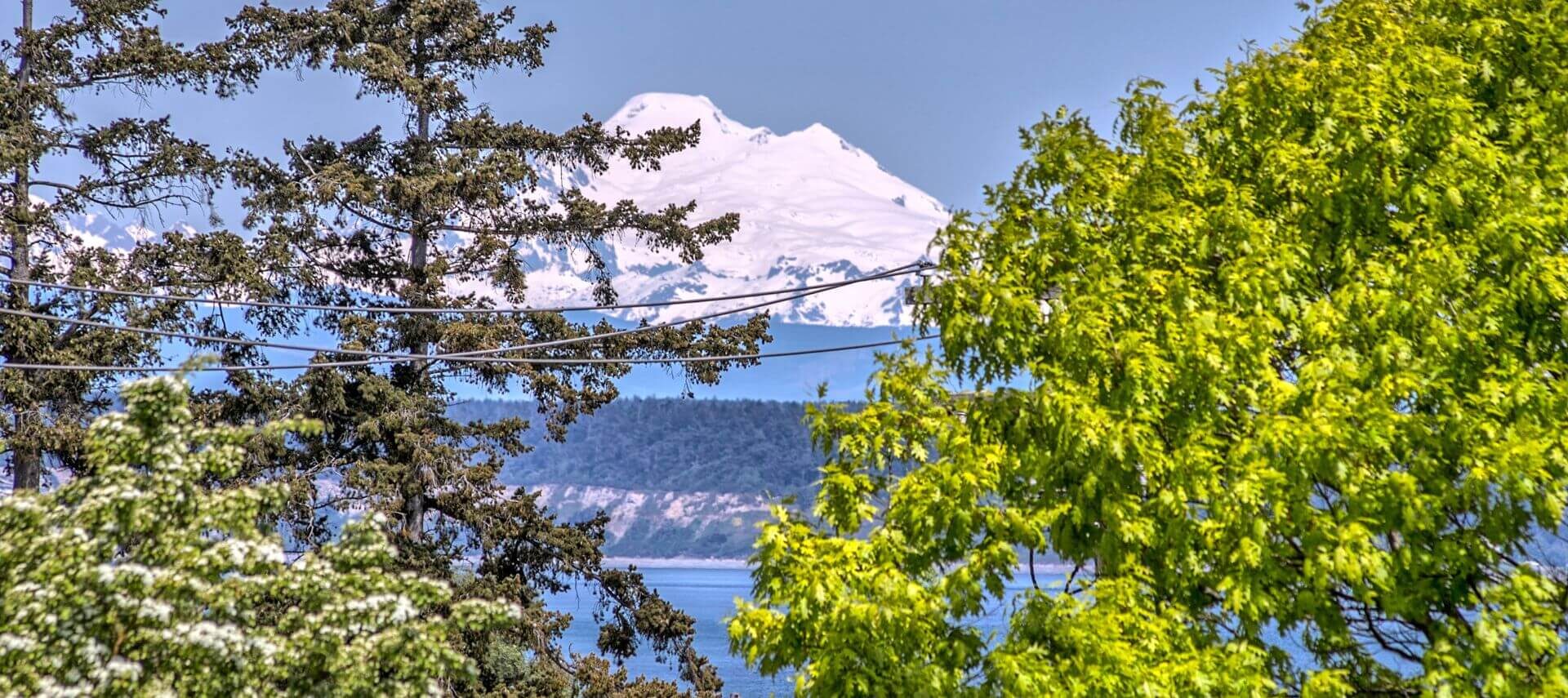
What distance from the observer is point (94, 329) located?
64.2ft

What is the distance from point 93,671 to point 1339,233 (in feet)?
29.5

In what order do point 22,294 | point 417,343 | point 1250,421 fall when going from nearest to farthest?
point 1250,421, point 22,294, point 417,343

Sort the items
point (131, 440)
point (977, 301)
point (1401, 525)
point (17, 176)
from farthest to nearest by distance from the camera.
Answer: point (17, 176) < point (977, 301) < point (1401, 525) < point (131, 440)

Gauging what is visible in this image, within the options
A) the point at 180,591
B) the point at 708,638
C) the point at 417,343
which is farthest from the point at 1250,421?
the point at 708,638

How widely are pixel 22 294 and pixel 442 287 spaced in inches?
→ 249

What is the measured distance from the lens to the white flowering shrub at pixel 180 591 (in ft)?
23.6

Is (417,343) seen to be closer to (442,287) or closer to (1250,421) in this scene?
(442,287)

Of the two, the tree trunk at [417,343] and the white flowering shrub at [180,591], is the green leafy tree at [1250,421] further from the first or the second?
the tree trunk at [417,343]

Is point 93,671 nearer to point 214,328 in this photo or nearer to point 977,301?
point 977,301

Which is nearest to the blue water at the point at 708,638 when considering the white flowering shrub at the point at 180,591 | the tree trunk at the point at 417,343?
the white flowering shrub at the point at 180,591

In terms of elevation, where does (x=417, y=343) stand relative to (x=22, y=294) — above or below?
below

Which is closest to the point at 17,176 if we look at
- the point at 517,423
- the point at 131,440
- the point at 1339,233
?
the point at 517,423

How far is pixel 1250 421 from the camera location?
349 inches

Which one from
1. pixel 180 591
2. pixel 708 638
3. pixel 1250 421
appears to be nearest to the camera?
pixel 180 591
